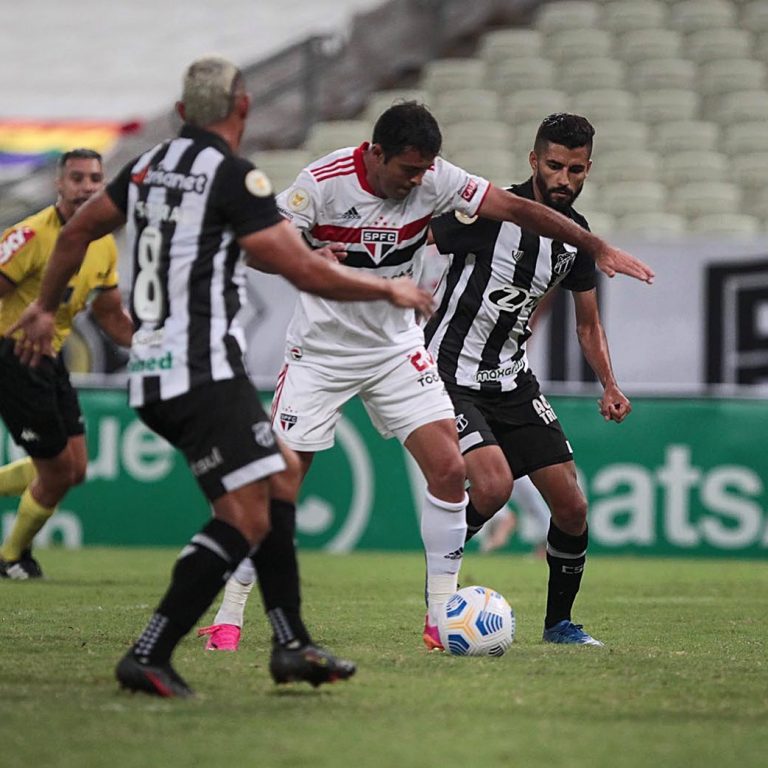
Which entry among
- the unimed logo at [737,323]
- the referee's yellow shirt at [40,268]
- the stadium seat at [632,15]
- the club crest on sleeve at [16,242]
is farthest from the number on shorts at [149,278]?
the stadium seat at [632,15]

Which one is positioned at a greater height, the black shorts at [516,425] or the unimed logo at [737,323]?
the unimed logo at [737,323]

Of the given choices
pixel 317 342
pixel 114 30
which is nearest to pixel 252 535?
pixel 317 342

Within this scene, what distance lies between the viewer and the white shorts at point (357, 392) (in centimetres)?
633

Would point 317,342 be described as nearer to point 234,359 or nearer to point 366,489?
point 234,359

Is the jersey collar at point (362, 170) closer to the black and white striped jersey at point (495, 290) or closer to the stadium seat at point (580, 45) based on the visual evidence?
the black and white striped jersey at point (495, 290)

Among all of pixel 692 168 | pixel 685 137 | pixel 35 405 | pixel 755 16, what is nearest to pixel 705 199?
pixel 692 168

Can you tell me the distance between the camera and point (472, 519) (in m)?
6.96

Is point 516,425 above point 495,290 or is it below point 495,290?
below

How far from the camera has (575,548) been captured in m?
6.95

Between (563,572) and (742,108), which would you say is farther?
(742,108)

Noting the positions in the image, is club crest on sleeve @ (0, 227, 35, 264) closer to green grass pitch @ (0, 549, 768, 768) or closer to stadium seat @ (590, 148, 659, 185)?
green grass pitch @ (0, 549, 768, 768)

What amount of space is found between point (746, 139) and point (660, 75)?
1476 millimetres

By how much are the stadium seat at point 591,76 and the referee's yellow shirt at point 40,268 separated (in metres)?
10.0

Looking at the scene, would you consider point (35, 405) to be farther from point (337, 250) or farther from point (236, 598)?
point (337, 250)
